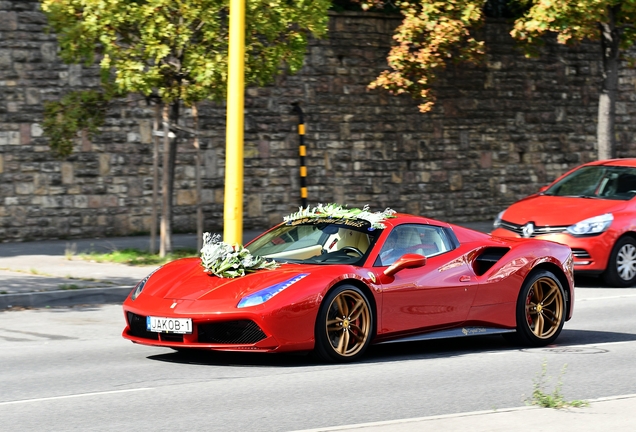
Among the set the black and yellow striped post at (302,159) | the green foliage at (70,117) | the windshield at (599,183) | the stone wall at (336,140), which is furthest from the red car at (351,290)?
the black and yellow striped post at (302,159)

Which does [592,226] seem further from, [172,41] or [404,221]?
[172,41]

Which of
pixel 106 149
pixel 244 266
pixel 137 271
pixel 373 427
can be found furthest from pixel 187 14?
pixel 373 427

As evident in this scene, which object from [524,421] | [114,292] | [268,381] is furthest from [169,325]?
[114,292]

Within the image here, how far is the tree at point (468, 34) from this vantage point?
20266mm

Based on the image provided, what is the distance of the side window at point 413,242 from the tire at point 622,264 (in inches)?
227

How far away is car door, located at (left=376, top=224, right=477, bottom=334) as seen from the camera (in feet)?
30.0

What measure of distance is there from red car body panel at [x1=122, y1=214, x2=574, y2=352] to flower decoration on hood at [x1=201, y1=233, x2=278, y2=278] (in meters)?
0.09

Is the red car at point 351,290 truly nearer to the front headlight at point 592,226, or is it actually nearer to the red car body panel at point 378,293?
the red car body panel at point 378,293

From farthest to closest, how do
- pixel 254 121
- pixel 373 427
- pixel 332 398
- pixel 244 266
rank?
pixel 254 121 < pixel 244 266 < pixel 332 398 < pixel 373 427

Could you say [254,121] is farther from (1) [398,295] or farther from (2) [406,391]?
(2) [406,391]

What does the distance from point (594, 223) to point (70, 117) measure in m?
7.74

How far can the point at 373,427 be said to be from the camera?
20.7ft

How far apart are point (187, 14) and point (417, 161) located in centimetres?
914

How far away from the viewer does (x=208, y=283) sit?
8891mm
